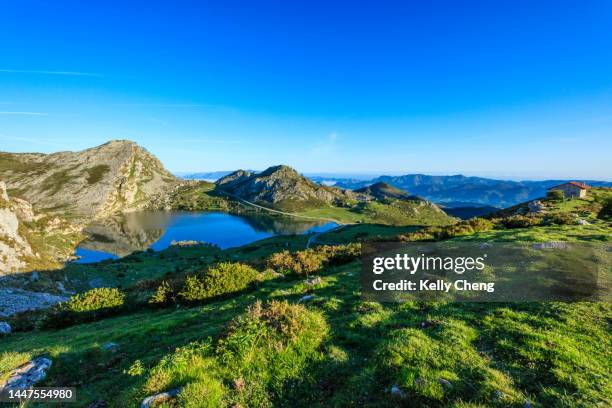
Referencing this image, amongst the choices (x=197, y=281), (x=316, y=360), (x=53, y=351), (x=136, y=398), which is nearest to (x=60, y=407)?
(x=136, y=398)

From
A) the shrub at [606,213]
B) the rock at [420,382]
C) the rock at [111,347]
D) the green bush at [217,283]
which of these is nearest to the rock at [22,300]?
the green bush at [217,283]

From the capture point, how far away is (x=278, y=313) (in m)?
10.0

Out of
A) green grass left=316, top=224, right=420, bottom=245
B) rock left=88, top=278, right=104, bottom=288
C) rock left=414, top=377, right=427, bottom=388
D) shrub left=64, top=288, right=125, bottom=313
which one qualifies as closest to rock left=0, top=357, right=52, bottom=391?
shrub left=64, top=288, right=125, bottom=313

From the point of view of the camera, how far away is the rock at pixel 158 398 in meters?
6.52

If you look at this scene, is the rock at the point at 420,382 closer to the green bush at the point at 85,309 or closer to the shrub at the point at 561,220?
the green bush at the point at 85,309

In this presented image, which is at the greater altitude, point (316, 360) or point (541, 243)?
point (541, 243)

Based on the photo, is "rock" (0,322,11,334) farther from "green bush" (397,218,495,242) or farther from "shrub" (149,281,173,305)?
"green bush" (397,218,495,242)

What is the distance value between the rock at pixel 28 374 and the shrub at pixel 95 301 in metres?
10.8

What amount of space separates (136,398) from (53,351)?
7.14 meters

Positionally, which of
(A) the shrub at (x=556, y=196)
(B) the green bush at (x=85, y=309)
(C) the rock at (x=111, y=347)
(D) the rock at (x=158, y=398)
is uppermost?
(A) the shrub at (x=556, y=196)

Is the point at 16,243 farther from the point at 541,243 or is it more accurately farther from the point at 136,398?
the point at 541,243

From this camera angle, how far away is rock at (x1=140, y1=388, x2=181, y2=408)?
652 cm

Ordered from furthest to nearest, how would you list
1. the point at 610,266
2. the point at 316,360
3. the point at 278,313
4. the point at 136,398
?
the point at 610,266 < the point at 278,313 < the point at 316,360 < the point at 136,398

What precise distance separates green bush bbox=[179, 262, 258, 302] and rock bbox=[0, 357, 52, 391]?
9.03 m
